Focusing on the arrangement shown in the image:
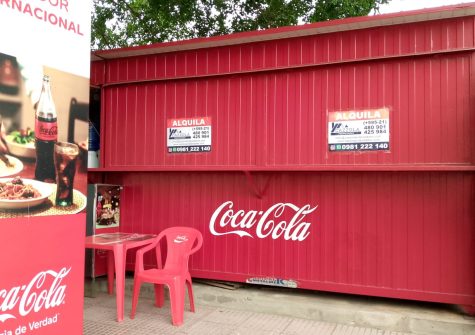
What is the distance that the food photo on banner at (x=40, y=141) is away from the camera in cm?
284

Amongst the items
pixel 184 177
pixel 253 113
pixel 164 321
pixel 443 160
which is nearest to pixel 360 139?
pixel 443 160

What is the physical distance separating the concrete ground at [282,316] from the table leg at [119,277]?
140 mm

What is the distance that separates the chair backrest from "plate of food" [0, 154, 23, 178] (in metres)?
2.85

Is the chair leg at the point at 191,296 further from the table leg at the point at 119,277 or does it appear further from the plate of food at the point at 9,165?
the plate of food at the point at 9,165

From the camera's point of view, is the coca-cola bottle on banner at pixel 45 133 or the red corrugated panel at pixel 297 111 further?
the red corrugated panel at pixel 297 111

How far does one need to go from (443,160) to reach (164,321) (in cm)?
A: 343

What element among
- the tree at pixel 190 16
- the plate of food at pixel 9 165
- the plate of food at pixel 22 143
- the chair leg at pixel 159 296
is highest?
the tree at pixel 190 16

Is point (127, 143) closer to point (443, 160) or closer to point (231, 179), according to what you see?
point (231, 179)

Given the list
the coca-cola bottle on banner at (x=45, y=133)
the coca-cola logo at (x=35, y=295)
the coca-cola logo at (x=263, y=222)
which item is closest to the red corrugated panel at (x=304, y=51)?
the coca-cola logo at (x=263, y=222)

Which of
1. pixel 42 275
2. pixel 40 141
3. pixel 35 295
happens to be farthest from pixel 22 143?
pixel 35 295

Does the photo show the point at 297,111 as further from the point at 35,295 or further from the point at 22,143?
the point at 35,295

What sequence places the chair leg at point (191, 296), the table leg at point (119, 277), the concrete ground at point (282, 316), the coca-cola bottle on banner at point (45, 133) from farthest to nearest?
the chair leg at point (191, 296)
the table leg at point (119, 277)
the concrete ground at point (282, 316)
the coca-cola bottle on banner at point (45, 133)

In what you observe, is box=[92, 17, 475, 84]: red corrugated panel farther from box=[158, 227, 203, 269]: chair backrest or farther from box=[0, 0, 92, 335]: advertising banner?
box=[0, 0, 92, 335]: advertising banner

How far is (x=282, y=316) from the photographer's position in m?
5.30
